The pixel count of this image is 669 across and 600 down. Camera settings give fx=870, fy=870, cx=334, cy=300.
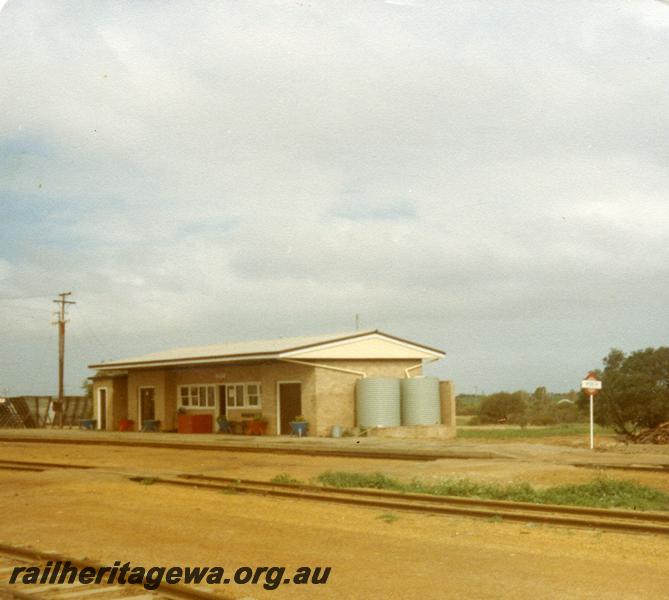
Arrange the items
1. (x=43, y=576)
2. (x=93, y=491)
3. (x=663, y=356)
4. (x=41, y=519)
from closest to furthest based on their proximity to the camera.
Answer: (x=43, y=576) < (x=41, y=519) < (x=93, y=491) < (x=663, y=356)

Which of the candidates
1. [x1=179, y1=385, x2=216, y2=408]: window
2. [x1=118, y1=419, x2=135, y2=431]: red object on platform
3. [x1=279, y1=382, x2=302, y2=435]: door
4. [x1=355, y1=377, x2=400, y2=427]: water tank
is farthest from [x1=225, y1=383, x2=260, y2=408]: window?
[x1=118, y1=419, x2=135, y2=431]: red object on platform

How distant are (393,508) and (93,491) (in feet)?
20.1

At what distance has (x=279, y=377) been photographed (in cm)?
3441

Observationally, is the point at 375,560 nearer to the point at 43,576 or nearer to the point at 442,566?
the point at 442,566

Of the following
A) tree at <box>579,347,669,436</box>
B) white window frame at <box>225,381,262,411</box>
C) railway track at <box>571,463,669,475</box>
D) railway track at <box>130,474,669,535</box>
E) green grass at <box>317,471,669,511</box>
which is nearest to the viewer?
railway track at <box>130,474,669,535</box>

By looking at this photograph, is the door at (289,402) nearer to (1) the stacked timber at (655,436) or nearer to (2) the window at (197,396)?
(2) the window at (197,396)

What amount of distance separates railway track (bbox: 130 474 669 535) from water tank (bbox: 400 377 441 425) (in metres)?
17.8

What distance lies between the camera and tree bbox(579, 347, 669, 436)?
36969mm

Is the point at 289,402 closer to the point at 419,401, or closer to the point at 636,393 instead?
the point at 419,401

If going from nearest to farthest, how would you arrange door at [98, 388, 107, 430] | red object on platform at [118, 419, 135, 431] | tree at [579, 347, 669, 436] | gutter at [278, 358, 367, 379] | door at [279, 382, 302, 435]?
gutter at [278, 358, 367, 379], door at [279, 382, 302, 435], tree at [579, 347, 669, 436], red object on platform at [118, 419, 135, 431], door at [98, 388, 107, 430]

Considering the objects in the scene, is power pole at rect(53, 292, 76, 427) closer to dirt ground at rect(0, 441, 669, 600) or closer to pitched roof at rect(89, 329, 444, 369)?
pitched roof at rect(89, 329, 444, 369)

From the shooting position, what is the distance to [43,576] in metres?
8.32

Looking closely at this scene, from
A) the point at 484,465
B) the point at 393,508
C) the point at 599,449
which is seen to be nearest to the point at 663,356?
the point at 599,449

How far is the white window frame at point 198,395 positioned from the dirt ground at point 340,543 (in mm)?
20910
